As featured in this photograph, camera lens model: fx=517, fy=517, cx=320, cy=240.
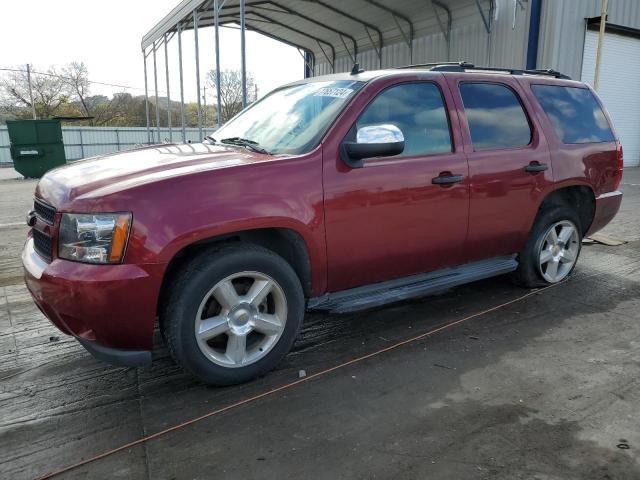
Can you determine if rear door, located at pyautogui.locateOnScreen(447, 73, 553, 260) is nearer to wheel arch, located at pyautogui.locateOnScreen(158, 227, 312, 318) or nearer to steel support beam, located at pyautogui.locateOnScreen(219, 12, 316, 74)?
wheel arch, located at pyautogui.locateOnScreen(158, 227, 312, 318)

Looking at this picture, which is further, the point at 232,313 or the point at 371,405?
the point at 232,313

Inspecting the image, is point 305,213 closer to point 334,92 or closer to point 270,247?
point 270,247

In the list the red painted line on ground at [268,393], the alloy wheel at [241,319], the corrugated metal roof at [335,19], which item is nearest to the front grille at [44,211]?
the alloy wheel at [241,319]

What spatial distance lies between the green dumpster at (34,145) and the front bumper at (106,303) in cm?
1737

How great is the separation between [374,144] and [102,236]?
5.49ft

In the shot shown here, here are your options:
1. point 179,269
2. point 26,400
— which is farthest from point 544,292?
point 26,400

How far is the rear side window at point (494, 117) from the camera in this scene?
159 inches

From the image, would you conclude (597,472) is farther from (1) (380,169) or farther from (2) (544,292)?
(2) (544,292)

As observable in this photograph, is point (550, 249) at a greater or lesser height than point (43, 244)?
lesser

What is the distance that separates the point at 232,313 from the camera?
Answer: 9.89 ft

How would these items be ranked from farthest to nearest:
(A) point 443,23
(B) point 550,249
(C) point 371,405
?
(A) point 443,23 → (B) point 550,249 → (C) point 371,405

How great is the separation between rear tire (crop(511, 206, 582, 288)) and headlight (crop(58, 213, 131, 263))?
11.3 feet

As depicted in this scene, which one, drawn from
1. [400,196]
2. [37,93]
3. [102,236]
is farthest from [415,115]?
[37,93]

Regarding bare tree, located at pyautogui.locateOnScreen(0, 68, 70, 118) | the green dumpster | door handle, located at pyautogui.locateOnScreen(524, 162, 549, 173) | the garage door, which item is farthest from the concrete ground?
bare tree, located at pyautogui.locateOnScreen(0, 68, 70, 118)
